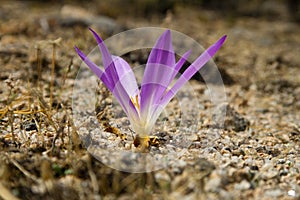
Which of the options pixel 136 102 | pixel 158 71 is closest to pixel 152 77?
pixel 158 71

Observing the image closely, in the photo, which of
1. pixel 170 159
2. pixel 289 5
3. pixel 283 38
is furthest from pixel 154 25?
pixel 170 159

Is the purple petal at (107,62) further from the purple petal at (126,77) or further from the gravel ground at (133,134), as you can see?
the gravel ground at (133,134)

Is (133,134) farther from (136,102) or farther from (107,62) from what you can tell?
(107,62)

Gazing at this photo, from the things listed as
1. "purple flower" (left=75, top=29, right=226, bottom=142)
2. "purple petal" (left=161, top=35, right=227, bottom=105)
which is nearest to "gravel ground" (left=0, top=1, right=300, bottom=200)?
"purple flower" (left=75, top=29, right=226, bottom=142)

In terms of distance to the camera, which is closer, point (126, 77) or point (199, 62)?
point (199, 62)

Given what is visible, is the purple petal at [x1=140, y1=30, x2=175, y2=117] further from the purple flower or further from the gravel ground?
the gravel ground

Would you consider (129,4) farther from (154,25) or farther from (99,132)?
(99,132)

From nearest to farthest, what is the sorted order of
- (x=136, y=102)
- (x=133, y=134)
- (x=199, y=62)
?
1. (x=199, y=62)
2. (x=136, y=102)
3. (x=133, y=134)

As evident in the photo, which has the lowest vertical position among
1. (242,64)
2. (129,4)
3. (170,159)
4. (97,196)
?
(97,196)
